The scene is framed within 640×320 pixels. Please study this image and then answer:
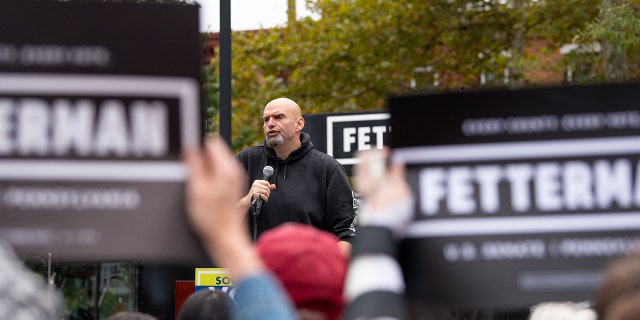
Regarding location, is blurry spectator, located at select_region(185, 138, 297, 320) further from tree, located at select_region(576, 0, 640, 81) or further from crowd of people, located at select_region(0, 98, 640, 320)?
tree, located at select_region(576, 0, 640, 81)

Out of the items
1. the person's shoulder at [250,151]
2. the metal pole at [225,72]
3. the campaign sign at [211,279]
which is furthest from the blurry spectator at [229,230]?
the metal pole at [225,72]

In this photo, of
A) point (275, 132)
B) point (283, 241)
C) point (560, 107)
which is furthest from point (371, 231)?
point (275, 132)

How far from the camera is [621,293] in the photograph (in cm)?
219

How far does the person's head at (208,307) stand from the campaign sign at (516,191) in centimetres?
54

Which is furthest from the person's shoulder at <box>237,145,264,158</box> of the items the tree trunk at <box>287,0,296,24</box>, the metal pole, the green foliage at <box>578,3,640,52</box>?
the tree trunk at <box>287,0,296,24</box>

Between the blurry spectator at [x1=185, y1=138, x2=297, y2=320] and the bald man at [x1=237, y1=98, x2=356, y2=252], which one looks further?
the bald man at [x1=237, y1=98, x2=356, y2=252]

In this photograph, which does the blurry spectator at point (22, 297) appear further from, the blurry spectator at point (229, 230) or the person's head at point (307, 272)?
the person's head at point (307, 272)

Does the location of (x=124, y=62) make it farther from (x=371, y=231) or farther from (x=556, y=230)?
(x=556, y=230)

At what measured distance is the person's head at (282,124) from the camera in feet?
24.1

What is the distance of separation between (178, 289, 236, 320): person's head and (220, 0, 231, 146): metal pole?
6015mm

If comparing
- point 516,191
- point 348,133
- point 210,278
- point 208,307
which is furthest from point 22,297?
point 348,133

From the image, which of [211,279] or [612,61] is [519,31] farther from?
[211,279]

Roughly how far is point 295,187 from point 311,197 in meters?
0.13

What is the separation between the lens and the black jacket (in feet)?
23.0
